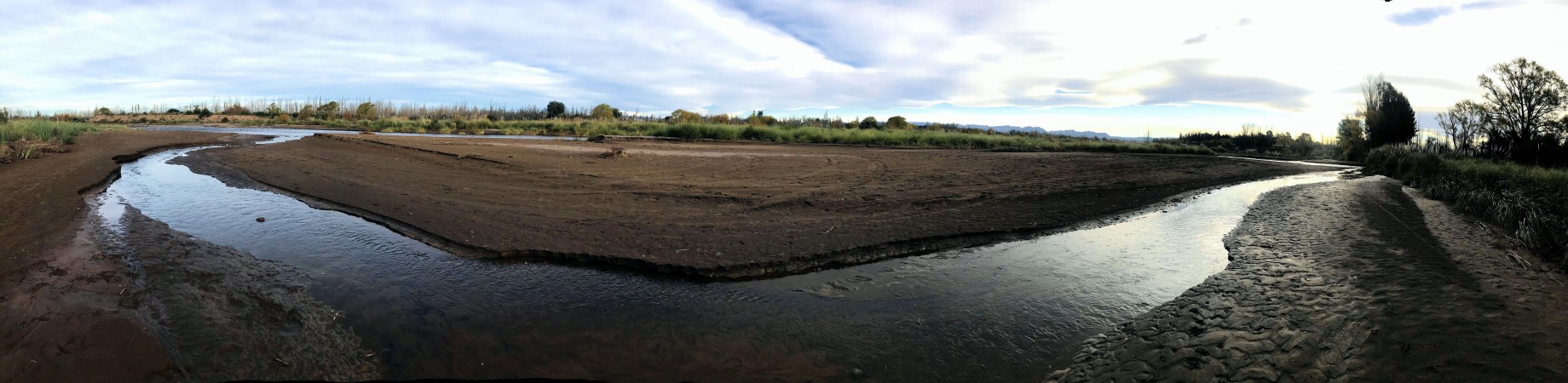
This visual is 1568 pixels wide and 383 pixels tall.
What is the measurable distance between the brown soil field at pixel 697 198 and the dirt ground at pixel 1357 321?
2.32 m

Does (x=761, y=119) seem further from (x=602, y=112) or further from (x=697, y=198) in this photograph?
(x=697, y=198)

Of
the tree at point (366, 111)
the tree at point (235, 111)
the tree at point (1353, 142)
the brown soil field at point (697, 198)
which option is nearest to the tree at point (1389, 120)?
the tree at point (1353, 142)

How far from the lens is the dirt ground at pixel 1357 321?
309cm

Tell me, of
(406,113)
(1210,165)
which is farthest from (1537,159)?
(406,113)

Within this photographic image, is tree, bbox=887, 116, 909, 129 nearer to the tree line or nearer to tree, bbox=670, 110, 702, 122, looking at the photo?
tree, bbox=670, 110, 702, 122

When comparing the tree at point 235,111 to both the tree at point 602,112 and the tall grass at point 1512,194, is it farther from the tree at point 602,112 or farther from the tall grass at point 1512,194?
the tall grass at point 1512,194

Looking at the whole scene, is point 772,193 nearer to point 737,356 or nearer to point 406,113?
point 737,356

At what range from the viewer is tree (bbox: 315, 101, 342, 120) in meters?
56.3

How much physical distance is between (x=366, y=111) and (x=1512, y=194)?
68.5m

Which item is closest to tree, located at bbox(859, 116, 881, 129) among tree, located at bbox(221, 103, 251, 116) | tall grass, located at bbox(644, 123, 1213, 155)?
tall grass, located at bbox(644, 123, 1213, 155)

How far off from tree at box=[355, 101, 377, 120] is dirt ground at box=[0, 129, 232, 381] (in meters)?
56.9

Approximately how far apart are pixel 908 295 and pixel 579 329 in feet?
7.48

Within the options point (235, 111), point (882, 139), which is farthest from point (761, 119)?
point (235, 111)

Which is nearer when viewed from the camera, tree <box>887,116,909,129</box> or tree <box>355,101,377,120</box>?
tree <box>887,116,909,129</box>
